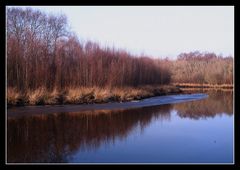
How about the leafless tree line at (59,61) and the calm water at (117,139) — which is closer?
the calm water at (117,139)

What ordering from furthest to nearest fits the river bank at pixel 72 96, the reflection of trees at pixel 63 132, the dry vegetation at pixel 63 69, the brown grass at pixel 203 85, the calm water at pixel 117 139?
the brown grass at pixel 203 85 → the dry vegetation at pixel 63 69 → the river bank at pixel 72 96 → the reflection of trees at pixel 63 132 → the calm water at pixel 117 139

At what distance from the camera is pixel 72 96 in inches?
598

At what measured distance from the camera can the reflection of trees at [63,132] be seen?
6359 millimetres

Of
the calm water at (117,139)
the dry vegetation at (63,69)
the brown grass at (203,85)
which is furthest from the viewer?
the brown grass at (203,85)

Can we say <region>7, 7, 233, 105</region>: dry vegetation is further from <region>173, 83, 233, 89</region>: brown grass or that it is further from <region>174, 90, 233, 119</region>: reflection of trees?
<region>173, 83, 233, 89</region>: brown grass

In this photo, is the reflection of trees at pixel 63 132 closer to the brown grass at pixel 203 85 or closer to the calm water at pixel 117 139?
the calm water at pixel 117 139

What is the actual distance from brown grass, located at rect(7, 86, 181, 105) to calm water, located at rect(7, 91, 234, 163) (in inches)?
95.4

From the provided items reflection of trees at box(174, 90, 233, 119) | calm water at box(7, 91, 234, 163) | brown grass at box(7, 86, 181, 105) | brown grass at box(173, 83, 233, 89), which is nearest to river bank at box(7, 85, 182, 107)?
Result: brown grass at box(7, 86, 181, 105)

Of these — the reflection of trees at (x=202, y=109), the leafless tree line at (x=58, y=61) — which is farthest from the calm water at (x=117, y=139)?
the leafless tree line at (x=58, y=61)

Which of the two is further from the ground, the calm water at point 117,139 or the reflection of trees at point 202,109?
the reflection of trees at point 202,109
